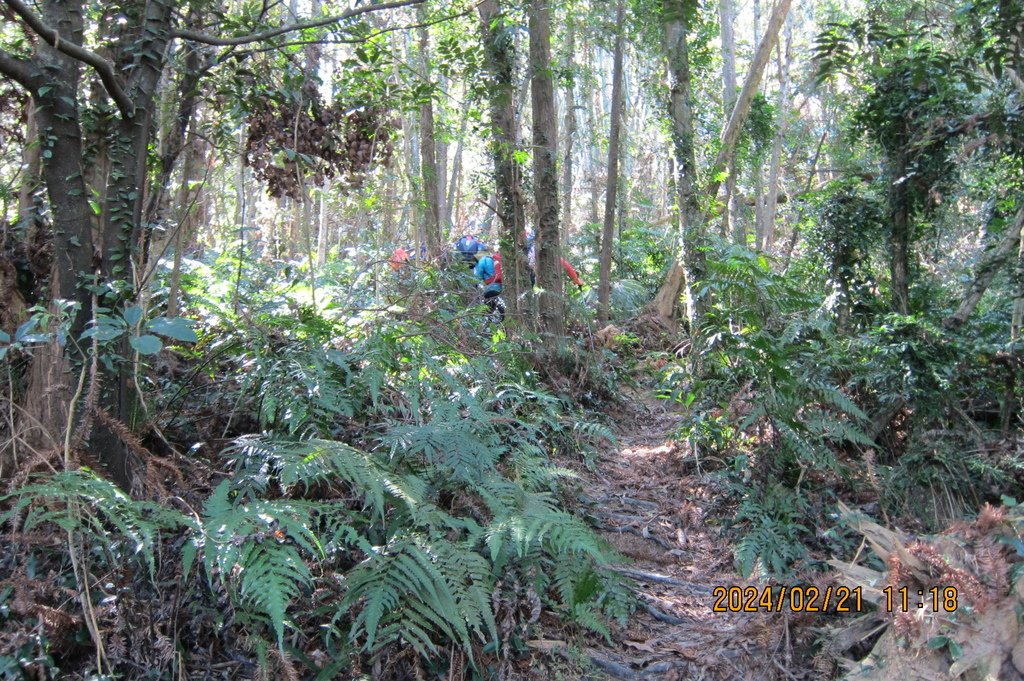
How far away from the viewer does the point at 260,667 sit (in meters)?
2.56

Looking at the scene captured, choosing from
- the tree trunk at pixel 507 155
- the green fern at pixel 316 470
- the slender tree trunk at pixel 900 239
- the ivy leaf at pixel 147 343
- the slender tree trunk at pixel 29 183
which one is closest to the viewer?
the ivy leaf at pixel 147 343

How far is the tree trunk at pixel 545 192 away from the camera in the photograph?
25.5 feet

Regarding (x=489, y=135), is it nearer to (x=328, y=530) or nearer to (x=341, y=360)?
(x=341, y=360)

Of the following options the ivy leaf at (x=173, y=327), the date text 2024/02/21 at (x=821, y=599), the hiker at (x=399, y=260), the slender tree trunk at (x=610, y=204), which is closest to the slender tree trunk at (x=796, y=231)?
the slender tree trunk at (x=610, y=204)

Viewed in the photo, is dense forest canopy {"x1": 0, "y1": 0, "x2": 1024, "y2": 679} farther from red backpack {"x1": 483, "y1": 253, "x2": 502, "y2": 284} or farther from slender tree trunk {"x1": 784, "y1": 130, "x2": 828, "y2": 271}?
slender tree trunk {"x1": 784, "y1": 130, "x2": 828, "y2": 271}

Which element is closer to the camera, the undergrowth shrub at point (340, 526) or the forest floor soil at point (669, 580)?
the undergrowth shrub at point (340, 526)

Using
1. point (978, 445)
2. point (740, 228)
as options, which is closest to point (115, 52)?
point (978, 445)

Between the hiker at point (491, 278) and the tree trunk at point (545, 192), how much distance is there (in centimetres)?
52

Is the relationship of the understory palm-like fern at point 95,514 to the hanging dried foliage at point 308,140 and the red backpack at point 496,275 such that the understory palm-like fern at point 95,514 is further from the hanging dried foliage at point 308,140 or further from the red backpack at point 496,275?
the red backpack at point 496,275

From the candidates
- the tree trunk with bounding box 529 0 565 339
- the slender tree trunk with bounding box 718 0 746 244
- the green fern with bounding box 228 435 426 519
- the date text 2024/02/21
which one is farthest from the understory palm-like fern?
the slender tree trunk with bounding box 718 0 746 244

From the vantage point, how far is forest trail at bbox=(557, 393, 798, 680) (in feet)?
11.0

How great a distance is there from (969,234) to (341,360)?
16976 millimetres

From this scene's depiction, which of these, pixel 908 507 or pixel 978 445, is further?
pixel 978 445

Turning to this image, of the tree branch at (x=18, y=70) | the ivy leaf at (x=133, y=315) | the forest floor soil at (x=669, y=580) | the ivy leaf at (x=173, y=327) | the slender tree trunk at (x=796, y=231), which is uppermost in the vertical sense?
the slender tree trunk at (x=796, y=231)
